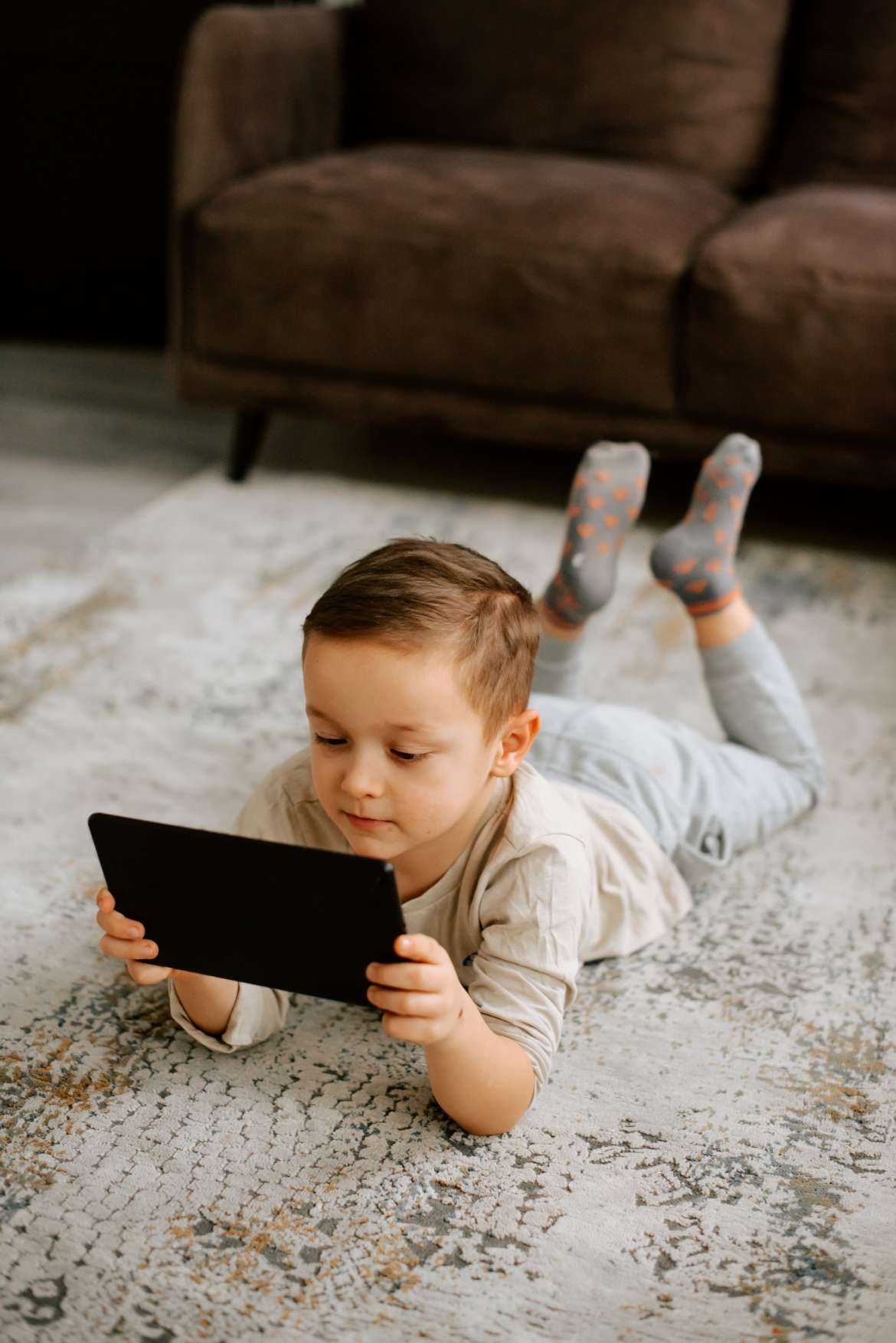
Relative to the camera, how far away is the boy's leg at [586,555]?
1287mm

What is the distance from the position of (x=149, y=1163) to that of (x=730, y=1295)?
37 cm

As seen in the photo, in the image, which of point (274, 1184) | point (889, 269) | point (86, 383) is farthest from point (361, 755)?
point (86, 383)

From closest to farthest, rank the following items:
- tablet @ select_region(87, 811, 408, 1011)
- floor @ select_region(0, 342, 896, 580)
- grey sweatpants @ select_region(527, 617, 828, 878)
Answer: tablet @ select_region(87, 811, 408, 1011) < grey sweatpants @ select_region(527, 617, 828, 878) < floor @ select_region(0, 342, 896, 580)

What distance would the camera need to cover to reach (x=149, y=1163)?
34.7 inches

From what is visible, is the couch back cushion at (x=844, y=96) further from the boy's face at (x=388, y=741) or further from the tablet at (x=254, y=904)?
the tablet at (x=254, y=904)

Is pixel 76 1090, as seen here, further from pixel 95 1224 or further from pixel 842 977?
pixel 842 977

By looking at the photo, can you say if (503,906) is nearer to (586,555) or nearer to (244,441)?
(586,555)

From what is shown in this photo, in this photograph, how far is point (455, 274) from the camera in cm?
199

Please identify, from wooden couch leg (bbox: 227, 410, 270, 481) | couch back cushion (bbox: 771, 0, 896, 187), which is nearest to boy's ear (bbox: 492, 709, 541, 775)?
wooden couch leg (bbox: 227, 410, 270, 481)

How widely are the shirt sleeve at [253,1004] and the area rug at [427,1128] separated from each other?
0.06 feet

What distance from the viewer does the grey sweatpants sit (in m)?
1.17

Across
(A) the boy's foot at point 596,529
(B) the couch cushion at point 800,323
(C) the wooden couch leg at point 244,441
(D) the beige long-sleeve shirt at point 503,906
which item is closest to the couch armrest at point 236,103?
(C) the wooden couch leg at point 244,441

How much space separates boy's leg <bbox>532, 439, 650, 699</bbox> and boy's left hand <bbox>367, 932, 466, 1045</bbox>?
535 millimetres

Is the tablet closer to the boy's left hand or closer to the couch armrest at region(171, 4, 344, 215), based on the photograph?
the boy's left hand
